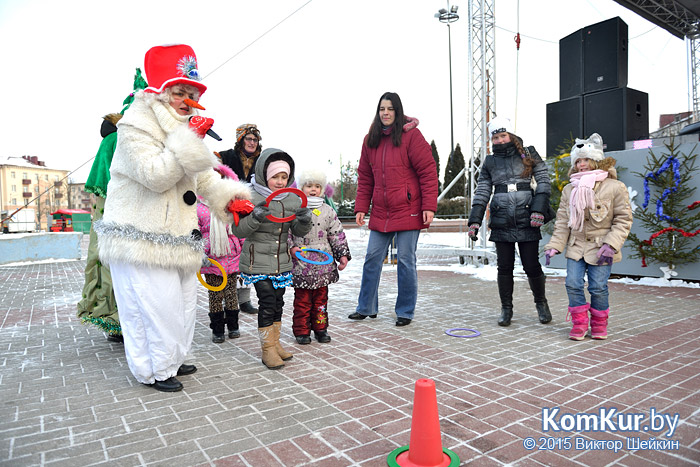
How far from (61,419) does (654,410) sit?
3.27 metres

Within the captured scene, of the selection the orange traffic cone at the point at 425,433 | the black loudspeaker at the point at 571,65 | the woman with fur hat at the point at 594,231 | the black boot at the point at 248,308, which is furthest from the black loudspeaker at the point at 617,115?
the orange traffic cone at the point at 425,433

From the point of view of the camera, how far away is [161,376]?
10.0 feet

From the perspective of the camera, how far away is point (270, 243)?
12.0 feet

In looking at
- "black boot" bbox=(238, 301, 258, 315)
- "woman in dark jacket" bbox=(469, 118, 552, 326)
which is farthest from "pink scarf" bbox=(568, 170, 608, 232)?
"black boot" bbox=(238, 301, 258, 315)

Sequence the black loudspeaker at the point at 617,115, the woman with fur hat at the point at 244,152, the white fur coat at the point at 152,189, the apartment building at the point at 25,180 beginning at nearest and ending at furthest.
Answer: the white fur coat at the point at 152,189, the woman with fur hat at the point at 244,152, the black loudspeaker at the point at 617,115, the apartment building at the point at 25,180

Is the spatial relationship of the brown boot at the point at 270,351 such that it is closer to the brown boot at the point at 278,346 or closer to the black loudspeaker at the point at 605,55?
the brown boot at the point at 278,346

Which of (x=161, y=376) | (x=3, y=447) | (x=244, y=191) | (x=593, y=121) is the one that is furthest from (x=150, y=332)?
(x=593, y=121)

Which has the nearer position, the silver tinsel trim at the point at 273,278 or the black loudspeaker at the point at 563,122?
the silver tinsel trim at the point at 273,278

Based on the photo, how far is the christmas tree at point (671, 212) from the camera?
22.6 feet

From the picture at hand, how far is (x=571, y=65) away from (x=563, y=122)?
114 cm

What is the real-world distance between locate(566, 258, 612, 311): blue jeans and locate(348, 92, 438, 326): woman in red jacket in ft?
4.66

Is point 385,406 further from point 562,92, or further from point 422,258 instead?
point 422,258

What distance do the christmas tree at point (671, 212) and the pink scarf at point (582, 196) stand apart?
3740 mm

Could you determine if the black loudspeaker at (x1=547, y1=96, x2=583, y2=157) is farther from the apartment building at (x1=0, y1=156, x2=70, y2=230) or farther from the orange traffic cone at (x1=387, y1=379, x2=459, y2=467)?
the apartment building at (x1=0, y1=156, x2=70, y2=230)
